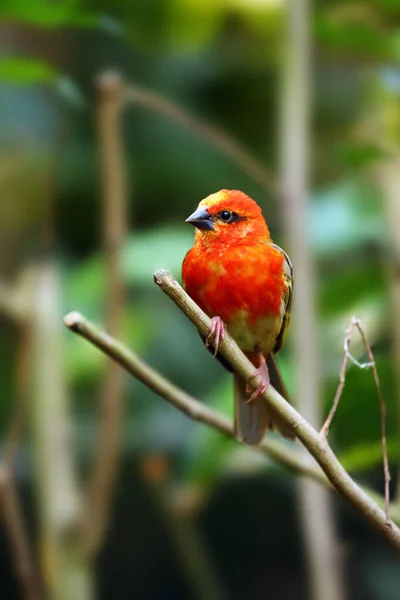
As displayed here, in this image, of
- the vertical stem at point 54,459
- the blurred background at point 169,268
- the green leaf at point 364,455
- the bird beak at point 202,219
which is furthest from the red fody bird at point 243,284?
the vertical stem at point 54,459

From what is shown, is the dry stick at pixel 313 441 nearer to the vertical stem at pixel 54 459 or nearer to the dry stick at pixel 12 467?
the dry stick at pixel 12 467

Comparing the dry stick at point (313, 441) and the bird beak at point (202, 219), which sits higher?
the bird beak at point (202, 219)

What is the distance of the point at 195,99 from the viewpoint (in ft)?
6.90

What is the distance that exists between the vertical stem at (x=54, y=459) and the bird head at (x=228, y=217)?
0.96 m

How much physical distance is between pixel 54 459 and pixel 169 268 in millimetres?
408

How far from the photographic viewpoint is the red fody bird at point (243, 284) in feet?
2.02

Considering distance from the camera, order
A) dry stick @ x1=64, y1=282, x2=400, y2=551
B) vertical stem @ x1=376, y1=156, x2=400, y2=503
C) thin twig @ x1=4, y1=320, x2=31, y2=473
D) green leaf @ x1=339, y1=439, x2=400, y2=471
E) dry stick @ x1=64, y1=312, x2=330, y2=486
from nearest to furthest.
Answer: dry stick @ x1=64, y1=282, x2=400, y2=551 < dry stick @ x1=64, y1=312, x2=330, y2=486 < green leaf @ x1=339, y1=439, x2=400, y2=471 < thin twig @ x1=4, y1=320, x2=31, y2=473 < vertical stem @ x1=376, y1=156, x2=400, y2=503

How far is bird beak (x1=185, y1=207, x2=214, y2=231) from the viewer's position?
601 mm

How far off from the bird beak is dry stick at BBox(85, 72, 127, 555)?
1.56ft

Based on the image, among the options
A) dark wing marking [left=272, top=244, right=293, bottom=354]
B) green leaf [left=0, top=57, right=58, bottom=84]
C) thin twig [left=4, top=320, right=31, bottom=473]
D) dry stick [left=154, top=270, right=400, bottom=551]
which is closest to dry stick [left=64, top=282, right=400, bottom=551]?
dry stick [left=154, top=270, right=400, bottom=551]

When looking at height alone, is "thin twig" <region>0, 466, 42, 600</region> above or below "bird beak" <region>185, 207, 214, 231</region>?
below

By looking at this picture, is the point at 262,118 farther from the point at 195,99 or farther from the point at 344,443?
the point at 344,443

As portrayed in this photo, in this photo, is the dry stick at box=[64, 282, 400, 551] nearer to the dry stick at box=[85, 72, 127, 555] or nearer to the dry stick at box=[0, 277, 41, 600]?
the dry stick at box=[85, 72, 127, 555]

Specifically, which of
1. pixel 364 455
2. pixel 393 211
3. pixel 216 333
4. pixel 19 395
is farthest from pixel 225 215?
pixel 393 211
